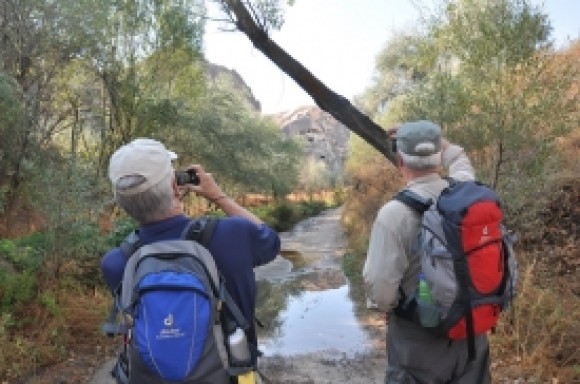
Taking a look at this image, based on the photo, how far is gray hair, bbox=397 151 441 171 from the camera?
103 inches

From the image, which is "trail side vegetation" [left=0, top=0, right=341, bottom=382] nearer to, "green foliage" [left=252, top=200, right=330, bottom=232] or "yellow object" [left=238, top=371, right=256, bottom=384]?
"yellow object" [left=238, top=371, right=256, bottom=384]

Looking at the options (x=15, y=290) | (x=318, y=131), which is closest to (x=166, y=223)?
(x=15, y=290)

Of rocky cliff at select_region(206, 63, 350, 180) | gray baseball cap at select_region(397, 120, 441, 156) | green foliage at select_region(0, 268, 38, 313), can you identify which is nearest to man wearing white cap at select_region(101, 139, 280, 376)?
gray baseball cap at select_region(397, 120, 441, 156)

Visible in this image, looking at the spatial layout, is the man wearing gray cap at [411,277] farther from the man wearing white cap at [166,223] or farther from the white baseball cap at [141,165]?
the white baseball cap at [141,165]

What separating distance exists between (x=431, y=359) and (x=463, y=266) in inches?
20.0

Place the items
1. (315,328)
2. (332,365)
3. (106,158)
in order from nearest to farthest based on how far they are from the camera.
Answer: (332,365) → (315,328) → (106,158)

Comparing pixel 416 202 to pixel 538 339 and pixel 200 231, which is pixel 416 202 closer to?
pixel 200 231

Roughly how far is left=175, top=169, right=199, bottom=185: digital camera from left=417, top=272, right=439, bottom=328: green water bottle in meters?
1.06

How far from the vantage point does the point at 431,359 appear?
8.16 feet

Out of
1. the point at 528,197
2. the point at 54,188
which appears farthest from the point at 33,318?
the point at 528,197

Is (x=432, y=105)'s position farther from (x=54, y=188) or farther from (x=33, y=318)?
(x=33, y=318)

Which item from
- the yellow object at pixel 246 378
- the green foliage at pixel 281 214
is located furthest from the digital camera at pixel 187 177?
the green foliage at pixel 281 214

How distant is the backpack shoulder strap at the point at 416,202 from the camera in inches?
99.0

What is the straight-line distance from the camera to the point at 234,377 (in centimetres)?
178
